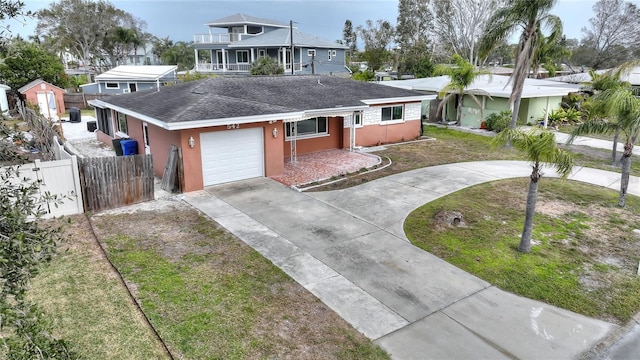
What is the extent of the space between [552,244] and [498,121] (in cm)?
1591

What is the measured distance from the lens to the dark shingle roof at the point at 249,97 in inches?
569

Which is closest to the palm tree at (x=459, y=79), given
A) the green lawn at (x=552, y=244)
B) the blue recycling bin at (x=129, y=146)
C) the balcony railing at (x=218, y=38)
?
the green lawn at (x=552, y=244)

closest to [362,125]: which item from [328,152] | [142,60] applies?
[328,152]

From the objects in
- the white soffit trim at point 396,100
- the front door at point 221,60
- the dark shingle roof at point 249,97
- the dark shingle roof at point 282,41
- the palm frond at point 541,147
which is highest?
the dark shingle roof at point 282,41

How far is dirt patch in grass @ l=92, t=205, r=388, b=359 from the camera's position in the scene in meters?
6.47

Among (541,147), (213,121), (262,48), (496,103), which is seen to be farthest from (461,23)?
(541,147)

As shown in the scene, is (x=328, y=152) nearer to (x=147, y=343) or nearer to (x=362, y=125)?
(x=362, y=125)

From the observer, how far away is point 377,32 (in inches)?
2655

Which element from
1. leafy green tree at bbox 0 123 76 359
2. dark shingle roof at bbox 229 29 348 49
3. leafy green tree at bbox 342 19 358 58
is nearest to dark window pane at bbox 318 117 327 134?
leafy green tree at bbox 0 123 76 359

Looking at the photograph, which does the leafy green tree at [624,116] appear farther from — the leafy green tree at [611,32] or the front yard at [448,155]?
the leafy green tree at [611,32]

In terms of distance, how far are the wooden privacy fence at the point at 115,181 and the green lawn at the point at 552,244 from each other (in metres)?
7.93

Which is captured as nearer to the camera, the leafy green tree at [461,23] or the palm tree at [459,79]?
the palm tree at [459,79]

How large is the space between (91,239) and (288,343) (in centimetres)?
633

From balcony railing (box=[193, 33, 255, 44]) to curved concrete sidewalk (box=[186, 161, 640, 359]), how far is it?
42002 millimetres
